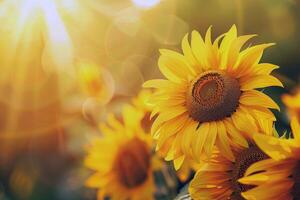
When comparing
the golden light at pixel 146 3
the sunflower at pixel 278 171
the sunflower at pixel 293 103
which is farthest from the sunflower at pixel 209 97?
the golden light at pixel 146 3

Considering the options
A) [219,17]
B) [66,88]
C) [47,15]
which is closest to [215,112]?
[219,17]

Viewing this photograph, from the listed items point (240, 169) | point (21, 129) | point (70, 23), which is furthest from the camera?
point (70, 23)

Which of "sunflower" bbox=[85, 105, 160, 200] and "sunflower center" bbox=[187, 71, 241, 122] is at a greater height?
"sunflower center" bbox=[187, 71, 241, 122]

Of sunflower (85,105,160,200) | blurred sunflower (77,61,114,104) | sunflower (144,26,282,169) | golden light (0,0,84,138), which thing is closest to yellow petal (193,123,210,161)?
sunflower (144,26,282,169)

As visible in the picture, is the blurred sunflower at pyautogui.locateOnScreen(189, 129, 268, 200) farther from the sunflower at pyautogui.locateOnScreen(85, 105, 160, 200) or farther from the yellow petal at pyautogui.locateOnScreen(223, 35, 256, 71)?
the sunflower at pyautogui.locateOnScreen(85, 105, 160, 200)

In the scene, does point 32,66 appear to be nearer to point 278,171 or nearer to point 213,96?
point 213,96

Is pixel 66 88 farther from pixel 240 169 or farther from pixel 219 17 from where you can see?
pixel 240 169
